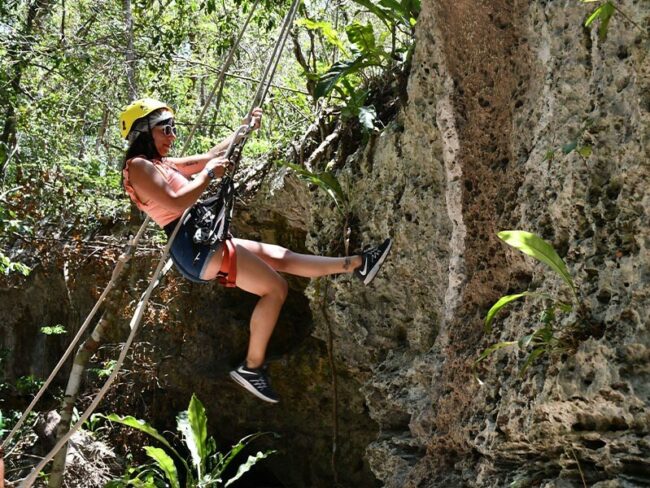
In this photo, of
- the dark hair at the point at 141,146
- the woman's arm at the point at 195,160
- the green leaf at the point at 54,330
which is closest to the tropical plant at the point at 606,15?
the woman's arm at the point at 195,160

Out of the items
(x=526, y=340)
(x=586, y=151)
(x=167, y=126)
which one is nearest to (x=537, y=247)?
(x=526, y=340)

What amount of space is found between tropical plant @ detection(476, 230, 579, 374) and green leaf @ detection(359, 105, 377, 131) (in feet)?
6.80

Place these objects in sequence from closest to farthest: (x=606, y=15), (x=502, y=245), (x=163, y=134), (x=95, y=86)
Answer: (x=606, y=15)
(x=502, y=245)
(x=163, y=134)
(x=95, y=86)

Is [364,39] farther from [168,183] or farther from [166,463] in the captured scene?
[166,463]

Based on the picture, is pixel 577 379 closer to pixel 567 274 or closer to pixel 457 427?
pixel 567 274

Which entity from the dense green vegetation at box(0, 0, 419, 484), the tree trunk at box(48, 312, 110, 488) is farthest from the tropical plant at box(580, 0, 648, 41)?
the tree trunk at box(48, 312, 110, 488)

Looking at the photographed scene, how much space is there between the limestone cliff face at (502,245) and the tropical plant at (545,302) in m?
0.08

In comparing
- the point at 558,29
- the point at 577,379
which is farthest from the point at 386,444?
the point at 558,29

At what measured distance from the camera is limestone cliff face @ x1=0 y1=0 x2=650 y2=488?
3277 millimetres

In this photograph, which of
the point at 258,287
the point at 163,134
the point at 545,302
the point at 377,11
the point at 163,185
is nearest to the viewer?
the point at 545,302

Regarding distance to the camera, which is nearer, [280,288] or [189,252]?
[189,252]

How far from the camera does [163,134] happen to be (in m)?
4.57

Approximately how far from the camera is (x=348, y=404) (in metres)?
6.84

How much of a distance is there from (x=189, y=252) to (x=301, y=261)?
0.67 metres
